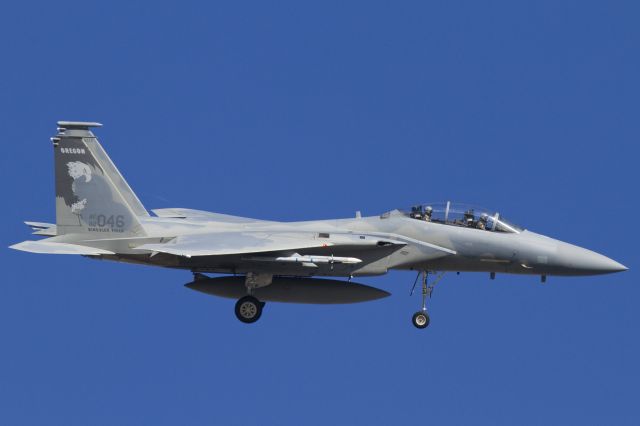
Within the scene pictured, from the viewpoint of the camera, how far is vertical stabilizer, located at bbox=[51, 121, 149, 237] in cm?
3256

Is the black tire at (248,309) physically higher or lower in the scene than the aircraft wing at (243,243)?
lower

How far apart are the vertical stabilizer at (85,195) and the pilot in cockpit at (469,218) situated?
7.03 meters

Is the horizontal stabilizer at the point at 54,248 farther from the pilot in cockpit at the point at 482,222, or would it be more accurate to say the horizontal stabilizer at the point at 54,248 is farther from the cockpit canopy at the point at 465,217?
the pilot in cockpit at the point at 482,222

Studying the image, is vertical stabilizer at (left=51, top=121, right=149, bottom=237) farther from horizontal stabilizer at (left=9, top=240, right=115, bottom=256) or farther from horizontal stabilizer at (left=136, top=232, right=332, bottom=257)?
horizontal stabilizer at (left=136, top=232, right=332, bottom=257)

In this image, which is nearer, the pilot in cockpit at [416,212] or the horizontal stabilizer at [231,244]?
the horizontal stabilizer at [231,244]

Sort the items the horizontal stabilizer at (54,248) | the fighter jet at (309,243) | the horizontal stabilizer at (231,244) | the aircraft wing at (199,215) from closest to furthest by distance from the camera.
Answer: the horizontal stabilizer at (231,244), the horizontal stabilizer at (54,248), the fighter jet at (309,243), the aircraft wing at (199,215)

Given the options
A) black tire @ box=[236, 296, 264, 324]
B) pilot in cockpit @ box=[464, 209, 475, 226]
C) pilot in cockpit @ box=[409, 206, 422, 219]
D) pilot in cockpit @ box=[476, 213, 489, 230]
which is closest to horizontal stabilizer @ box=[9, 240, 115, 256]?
black tire @ box=[236, 296, 264, 324]

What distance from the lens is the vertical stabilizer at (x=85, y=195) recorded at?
32562 mm

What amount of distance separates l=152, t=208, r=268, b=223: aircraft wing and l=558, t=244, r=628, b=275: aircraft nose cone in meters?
6.99

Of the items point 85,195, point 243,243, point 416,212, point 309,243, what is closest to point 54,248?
point 85,195

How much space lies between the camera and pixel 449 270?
107ft

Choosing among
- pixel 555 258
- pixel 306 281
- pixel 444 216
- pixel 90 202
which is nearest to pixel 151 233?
pixel 90 202

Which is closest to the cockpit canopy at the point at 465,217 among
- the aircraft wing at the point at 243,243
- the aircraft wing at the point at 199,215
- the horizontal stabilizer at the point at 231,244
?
the aircraft wing at the point at 243,243

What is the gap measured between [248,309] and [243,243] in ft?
5.47
